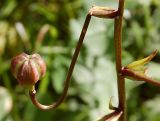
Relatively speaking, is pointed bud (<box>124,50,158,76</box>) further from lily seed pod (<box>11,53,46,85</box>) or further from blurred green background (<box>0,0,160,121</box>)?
blurred green background (<box>0,0,160,121</box>)

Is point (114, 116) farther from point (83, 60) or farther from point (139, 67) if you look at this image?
point (83, 60)

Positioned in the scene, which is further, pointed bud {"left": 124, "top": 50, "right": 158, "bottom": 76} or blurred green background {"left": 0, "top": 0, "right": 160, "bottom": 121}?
blurred green background {"left": 0, "top": 0, "right": 160, "bottom": 121}

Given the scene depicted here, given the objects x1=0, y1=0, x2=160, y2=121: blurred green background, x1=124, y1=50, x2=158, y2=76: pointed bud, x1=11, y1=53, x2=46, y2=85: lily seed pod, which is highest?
x1=11, y1=53, x2=46, y2=85: lily seed pod

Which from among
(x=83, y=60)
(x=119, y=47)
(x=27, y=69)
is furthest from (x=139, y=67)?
(x=83, y=60)

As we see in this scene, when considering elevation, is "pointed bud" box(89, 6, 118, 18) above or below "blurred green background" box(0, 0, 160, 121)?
above

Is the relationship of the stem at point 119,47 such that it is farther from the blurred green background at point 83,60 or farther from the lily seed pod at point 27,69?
the blurred green background at point 83,60

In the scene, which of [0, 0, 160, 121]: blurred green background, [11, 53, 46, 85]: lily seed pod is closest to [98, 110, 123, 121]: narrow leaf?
[11, 53, 46, 85]: lily seed pod

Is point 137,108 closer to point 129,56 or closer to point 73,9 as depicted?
point 129,56
